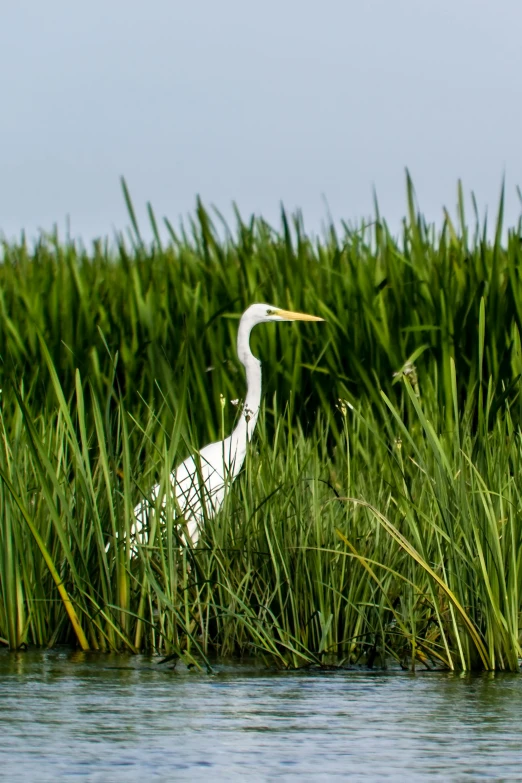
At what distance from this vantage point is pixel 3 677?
11.9 feet

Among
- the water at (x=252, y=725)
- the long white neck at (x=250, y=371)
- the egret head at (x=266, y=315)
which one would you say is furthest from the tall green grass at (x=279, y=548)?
the egret head at (x=266, y=315)

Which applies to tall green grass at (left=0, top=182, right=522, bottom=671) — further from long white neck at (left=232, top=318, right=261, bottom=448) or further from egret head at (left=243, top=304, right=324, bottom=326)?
egret head at (left=243, top=304, right=324, bottom=326)

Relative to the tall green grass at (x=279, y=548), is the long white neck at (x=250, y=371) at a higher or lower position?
higher

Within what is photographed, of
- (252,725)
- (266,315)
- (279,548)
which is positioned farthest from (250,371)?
(252,725)

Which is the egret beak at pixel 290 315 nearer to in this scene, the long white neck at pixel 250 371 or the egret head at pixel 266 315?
the egret head at pixel 266 315

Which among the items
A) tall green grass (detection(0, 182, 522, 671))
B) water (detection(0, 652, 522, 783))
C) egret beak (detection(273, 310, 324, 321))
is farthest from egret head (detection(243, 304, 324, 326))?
water (detection(0, 652, 522, 783))

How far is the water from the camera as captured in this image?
2627 millimetres

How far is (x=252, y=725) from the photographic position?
117 inches

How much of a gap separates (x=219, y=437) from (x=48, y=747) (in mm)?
4912

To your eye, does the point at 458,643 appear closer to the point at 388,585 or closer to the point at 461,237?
the point at 388,585

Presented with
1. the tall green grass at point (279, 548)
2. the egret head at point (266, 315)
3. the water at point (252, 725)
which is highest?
the egret head at point (266, 315)

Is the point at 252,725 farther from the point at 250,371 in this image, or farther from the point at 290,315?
the point at 290,315

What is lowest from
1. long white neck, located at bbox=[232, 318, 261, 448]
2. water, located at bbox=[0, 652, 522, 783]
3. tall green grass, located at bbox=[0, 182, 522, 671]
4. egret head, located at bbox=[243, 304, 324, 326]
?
water, located at bbox=[0, 652, 522, 783]

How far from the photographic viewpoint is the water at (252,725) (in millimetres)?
2627
